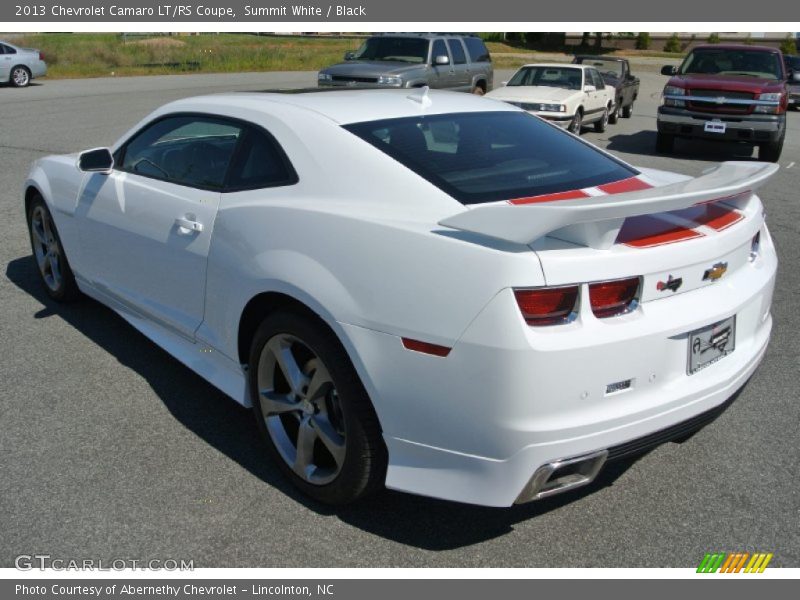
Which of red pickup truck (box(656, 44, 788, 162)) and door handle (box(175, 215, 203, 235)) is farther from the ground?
door handle (box(175, 215, 203, 235))

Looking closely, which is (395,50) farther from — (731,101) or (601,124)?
(731,101)

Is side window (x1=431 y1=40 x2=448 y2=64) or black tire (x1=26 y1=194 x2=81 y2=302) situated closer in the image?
black tire (x1=26 y1=194 x2=81 y2=302)

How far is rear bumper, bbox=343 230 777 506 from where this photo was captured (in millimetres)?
2551

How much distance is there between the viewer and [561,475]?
2.73m

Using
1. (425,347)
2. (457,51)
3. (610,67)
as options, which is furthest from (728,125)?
(425,347)

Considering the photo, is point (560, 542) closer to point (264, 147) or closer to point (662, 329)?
point (662, 329)

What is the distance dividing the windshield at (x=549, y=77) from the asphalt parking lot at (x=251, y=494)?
11.4 m

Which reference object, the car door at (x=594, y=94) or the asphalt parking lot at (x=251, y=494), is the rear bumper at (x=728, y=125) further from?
the asphalt parking lot at (x=251, y=494)

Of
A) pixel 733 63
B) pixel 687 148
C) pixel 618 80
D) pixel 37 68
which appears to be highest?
pixel 733 63

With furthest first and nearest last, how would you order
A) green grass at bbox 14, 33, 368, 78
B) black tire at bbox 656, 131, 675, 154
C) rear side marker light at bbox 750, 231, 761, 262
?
green grass at bbox 14, 33, 368, 78
black tire at bbox 656, 131, 675, 154
rear side marker light at bbox 750, 231, 761, 262

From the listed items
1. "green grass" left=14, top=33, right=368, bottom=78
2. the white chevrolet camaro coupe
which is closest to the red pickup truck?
the white chevrolet camaro coupe

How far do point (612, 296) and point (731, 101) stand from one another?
1217 centimetres

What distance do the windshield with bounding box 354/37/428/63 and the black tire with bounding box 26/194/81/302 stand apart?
482 inches

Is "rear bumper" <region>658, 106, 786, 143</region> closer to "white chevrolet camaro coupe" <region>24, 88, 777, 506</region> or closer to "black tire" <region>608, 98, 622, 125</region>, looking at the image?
"black tire" <region>608, 98, 622, 125</region>
